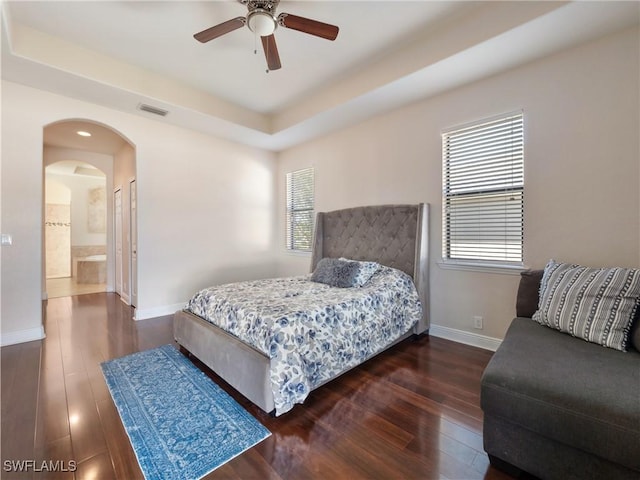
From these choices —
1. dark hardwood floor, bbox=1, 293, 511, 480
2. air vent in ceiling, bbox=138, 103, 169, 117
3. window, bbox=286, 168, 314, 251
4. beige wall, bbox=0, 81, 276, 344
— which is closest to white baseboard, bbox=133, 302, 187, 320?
beige wall, bbox=0, 81, 276, 344

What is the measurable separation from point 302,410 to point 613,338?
193 centimetres

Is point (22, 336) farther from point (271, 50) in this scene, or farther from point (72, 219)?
point (72, 219)

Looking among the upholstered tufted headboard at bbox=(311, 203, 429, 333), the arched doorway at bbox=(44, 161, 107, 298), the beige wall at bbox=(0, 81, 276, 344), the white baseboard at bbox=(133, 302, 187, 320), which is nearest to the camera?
the beige wall at bbox=(0, 81, 276, 344)

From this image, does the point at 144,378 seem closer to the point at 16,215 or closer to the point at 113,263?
the point at 16,215

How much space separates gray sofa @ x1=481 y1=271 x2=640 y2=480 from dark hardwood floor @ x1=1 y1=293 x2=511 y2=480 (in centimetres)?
23

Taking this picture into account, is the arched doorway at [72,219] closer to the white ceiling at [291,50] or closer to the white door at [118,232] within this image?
the white door at [118,232]

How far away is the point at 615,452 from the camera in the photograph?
1.08m

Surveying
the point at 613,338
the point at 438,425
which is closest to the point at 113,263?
the point at 438,425

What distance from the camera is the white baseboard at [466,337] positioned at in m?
2.83

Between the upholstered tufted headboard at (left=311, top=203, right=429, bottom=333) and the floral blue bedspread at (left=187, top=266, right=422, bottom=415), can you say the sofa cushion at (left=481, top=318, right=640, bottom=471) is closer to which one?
the floral blue bedspread at (left=187, top=266, right=422, bottom=415)

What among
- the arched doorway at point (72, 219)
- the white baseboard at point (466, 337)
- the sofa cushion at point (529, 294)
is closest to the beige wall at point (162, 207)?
the white baseboard at point (466, 337)

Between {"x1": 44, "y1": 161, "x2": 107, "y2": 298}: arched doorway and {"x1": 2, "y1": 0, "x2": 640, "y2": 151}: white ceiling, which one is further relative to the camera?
{"x1": 44, "y1": 161, "x2": 107, "y2": 298}: arched doorway

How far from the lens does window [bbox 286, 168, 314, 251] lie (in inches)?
190

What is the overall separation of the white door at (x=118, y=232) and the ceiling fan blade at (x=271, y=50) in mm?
4382
